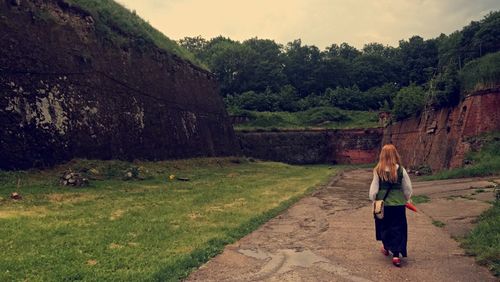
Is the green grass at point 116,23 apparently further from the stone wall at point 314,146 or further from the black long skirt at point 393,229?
the black long skirt at point 393,229

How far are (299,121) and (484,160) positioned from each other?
30108mm

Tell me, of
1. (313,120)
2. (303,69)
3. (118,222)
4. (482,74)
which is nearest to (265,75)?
(303,69)

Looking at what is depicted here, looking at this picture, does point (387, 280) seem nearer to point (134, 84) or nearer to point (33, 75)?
point (33, 75)

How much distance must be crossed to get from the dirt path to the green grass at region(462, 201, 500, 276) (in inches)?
6.4

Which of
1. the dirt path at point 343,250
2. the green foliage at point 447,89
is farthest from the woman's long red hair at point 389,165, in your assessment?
the green foliage at point 447,89

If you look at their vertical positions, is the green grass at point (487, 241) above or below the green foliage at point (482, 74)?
below

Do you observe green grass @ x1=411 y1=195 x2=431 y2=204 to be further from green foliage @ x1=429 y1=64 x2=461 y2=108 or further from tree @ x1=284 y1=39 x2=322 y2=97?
tree @ x1=284 y1=39 x2=322 y2=97

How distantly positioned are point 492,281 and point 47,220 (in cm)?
782

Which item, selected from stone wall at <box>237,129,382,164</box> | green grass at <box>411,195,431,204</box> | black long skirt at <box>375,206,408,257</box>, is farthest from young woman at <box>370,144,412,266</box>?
stone wall at <box>237,129,382,164</box>

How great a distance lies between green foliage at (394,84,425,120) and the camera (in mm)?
24750

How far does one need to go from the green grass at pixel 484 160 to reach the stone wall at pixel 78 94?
13677 mm

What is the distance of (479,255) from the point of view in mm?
5684

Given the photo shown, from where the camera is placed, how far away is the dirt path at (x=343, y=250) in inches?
205

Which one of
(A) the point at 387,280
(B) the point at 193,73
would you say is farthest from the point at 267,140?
(A) the point at 387,280
